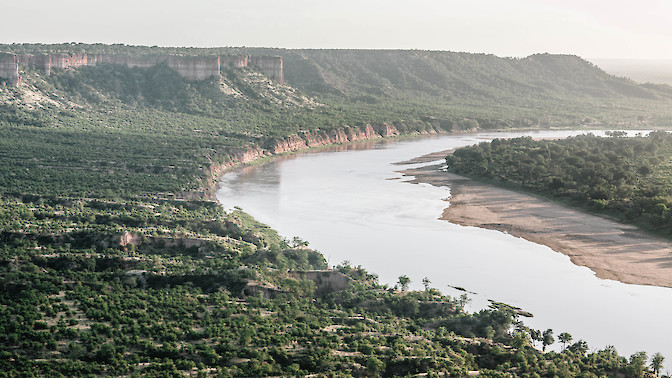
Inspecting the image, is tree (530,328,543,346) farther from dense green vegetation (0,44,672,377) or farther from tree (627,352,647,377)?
tree (627,352,647,377)

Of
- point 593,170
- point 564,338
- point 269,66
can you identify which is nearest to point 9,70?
point 269,66

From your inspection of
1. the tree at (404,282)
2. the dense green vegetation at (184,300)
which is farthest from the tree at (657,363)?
the tree at (404,282)

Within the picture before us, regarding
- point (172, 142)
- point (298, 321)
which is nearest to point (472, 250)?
point (298, 321)

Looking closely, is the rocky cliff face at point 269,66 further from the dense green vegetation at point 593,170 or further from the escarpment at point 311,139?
the dense green vegetation at point 593,170

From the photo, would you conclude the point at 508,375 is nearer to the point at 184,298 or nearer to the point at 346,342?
the point at 346,342

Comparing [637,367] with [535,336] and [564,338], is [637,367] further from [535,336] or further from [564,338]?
[535,336]

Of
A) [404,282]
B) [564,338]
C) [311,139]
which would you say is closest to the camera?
[564,338]
